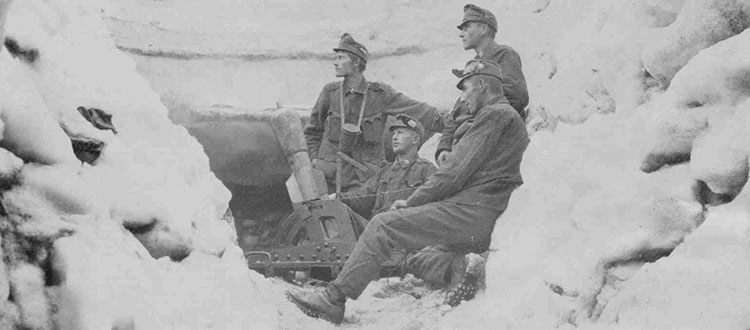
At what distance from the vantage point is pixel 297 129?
563 cm

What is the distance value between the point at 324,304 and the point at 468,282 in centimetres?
63

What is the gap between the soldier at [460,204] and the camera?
412 cm

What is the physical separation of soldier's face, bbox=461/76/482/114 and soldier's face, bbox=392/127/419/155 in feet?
2.19

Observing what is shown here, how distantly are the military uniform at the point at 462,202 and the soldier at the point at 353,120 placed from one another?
0.96m

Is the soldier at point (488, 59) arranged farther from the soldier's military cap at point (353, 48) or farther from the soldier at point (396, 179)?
the soldier's military cap at point (353, 48)

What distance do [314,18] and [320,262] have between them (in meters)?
3.04

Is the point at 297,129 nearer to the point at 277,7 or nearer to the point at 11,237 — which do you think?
the point at 277,7

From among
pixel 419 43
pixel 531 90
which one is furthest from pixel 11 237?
pixel 419 43

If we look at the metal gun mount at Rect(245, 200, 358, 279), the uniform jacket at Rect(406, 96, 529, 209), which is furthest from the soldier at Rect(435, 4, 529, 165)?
the metal gun mount at Rect(245, 200, 358, 279)

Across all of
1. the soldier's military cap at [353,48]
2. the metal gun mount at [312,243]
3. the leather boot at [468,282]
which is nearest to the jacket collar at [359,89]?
the soldier's military cap at [353,48]

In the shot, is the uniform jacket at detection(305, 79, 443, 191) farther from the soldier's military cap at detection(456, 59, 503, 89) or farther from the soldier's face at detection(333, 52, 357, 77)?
the soldier's military cap at detection(456, 59, 503, 89)

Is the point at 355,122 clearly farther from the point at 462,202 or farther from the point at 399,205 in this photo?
the point at 462,202

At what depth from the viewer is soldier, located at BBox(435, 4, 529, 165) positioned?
4738 millimetres

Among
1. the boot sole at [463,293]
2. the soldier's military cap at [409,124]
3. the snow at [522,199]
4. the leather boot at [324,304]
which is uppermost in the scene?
the snow at [522,199]
